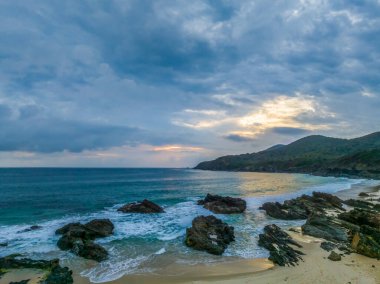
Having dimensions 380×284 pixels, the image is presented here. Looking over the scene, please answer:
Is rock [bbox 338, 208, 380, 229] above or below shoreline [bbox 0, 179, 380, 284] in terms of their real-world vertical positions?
above

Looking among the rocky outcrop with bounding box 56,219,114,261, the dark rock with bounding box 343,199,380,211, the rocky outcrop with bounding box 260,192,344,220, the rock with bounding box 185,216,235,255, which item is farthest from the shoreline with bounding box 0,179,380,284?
the dark rock with bounding box 343,199,380,211

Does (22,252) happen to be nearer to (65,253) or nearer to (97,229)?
(65,253)

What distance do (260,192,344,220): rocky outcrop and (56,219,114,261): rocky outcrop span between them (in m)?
23.7

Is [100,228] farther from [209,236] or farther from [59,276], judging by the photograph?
[209,236]

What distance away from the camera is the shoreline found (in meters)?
17.8

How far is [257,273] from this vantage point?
18875mm

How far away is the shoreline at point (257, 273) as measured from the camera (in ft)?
58.3

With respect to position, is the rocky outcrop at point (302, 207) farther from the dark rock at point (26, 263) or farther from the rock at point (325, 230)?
the dark rock at point (26, 263)

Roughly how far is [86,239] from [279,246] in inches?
705

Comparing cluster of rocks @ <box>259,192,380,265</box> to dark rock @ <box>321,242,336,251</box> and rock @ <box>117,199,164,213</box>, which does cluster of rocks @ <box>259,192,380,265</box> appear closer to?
dark rock @ <box>321,242,336,251</box>

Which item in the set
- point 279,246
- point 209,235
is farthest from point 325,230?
point 209,235

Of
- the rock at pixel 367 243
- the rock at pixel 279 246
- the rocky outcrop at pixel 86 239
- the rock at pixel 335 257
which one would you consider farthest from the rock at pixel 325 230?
the rocky outcrop at pixel 86 239

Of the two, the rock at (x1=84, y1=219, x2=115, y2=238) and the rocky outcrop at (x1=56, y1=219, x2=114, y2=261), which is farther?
the rock at (x1=84, y1=219, x2=115, y2=238)

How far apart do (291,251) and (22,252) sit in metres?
23.3
